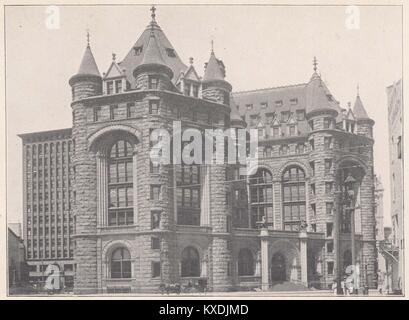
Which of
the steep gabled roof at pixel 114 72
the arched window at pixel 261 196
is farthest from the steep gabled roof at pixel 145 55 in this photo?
the arched window at pixel 261 196

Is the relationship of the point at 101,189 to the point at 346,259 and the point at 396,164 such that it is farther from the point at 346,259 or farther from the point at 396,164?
the point at 346,259

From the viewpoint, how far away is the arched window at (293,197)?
61.5 m

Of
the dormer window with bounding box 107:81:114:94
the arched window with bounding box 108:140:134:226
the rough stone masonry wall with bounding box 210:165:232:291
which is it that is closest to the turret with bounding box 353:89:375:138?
the rough stone masonry wall with bounding box 210:165:232:291

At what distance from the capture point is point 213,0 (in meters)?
30.0

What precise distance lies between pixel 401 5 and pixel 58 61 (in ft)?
57.7

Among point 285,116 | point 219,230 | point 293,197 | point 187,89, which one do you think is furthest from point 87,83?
point 293,197

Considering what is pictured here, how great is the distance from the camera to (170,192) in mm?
47438

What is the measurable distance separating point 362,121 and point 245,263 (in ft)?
49.3

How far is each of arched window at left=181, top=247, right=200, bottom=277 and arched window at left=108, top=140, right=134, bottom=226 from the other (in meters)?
4.43

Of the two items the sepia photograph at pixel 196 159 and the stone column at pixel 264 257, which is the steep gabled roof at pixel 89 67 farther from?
the stone column at pixel 264 257

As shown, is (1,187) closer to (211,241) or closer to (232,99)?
(211,241)

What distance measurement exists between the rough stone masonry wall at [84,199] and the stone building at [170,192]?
2.6 inches

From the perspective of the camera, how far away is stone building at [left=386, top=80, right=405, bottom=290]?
1406 inches

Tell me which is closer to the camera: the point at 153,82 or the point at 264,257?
the point at 153,82
